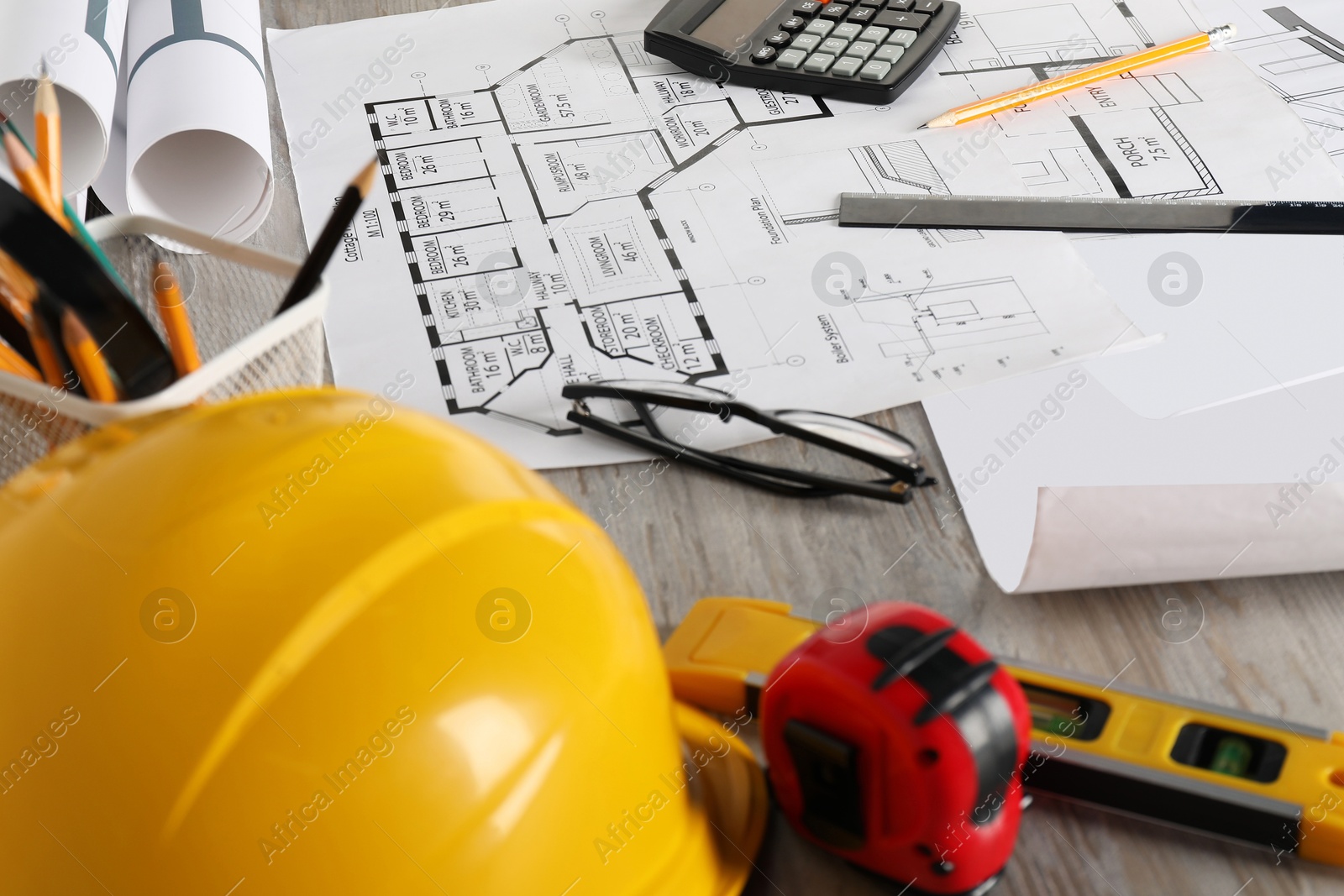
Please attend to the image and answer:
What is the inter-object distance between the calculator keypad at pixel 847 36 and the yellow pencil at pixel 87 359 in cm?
56

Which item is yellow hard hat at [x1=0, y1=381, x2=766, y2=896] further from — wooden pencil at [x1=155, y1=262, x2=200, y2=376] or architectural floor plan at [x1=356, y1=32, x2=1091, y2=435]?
architectural floor plan at [x1=356, y1=32, x2=1091, y2=435]

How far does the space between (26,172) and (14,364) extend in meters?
0.08

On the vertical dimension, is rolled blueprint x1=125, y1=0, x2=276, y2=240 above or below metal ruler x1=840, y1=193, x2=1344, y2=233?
above

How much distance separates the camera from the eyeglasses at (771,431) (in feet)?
1.64

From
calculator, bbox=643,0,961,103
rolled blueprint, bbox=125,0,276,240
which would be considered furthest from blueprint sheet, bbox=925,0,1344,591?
rolled blueprint, bbox=125,0,276,240

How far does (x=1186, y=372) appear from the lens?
555 mm

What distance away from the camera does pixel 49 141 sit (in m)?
0.42

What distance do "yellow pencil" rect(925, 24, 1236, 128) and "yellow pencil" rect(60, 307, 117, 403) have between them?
0.56 meters

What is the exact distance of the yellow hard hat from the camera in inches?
10.5

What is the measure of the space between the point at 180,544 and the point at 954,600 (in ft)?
1.00

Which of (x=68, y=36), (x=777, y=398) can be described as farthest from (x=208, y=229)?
(x=777, y=398)

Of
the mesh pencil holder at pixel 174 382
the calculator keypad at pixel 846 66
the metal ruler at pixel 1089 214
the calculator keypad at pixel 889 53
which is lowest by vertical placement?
the metal ruler at pixel 1089 214

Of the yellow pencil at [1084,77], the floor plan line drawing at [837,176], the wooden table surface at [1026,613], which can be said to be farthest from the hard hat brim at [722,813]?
the yellow pencil at [1084,77]

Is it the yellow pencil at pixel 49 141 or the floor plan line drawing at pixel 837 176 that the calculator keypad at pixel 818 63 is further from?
the yellow pencil at pixel 49 141
